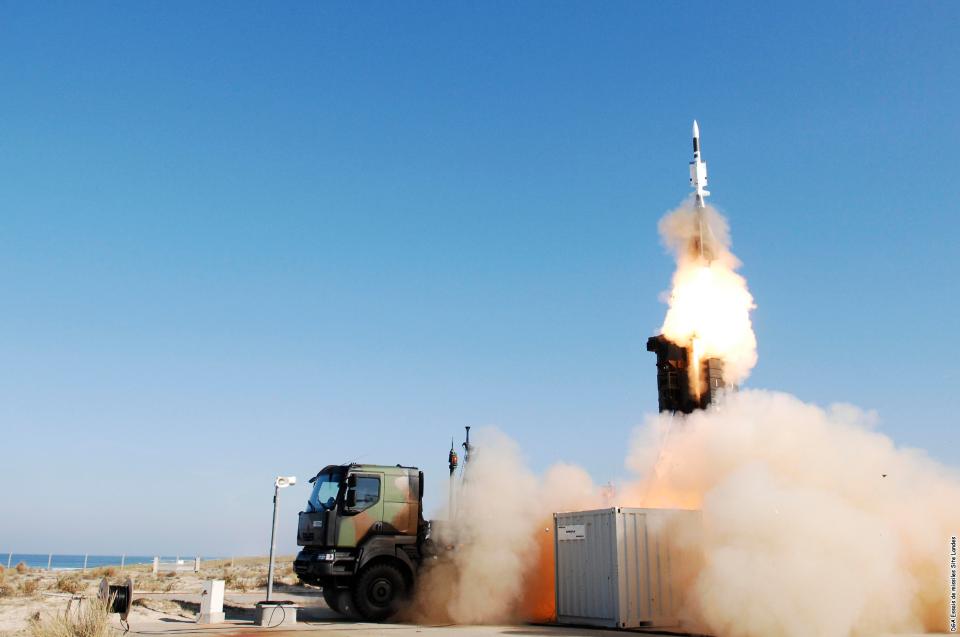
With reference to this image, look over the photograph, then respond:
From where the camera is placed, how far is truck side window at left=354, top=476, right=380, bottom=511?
20828 millimetres

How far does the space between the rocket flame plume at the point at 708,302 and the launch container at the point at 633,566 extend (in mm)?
8809

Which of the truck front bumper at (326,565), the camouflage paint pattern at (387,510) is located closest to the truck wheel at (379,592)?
the truck front bumper at (326,565)

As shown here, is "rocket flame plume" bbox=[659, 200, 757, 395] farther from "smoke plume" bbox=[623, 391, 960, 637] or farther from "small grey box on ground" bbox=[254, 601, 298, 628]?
"small grey box on ground" bbox=[254, 601, 298, 628]

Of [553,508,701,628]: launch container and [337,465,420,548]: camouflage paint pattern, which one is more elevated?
[337,465,420,548]: camouflage paint pattern

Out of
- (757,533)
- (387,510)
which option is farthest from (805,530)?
(387,510)

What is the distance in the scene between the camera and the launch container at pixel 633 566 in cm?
1844

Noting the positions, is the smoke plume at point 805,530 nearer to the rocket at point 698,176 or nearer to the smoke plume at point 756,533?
the smoke plume at point 756,533

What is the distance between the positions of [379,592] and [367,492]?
2315 mm

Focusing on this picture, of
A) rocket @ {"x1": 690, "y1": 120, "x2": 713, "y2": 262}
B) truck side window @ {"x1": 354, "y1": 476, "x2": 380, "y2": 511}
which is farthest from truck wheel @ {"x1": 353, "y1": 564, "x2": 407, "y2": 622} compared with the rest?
rocket @ {"x1": 690, "y1": 120, "x2": 713, "y2": 262}

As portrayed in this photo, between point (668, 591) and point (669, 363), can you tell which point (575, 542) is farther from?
point (669, 363)

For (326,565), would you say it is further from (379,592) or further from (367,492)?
(367,492)

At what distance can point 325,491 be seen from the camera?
21.1m

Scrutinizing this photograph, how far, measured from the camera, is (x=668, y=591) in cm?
1880

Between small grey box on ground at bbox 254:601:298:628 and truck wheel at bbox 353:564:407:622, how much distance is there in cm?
152
